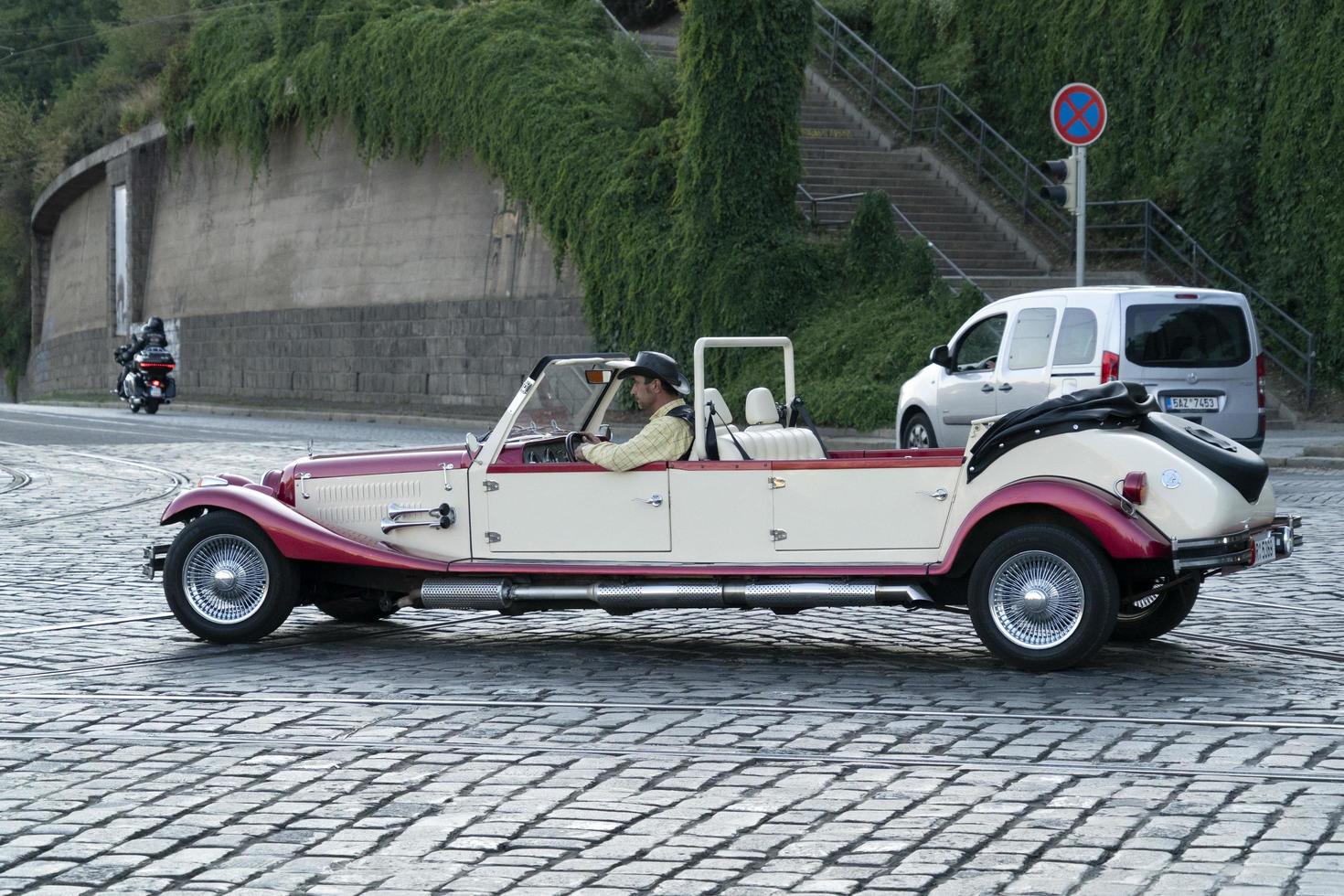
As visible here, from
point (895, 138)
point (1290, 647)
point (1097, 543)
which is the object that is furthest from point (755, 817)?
point (895, 138)

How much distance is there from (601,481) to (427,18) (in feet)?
98.1

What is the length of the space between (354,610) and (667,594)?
226cm

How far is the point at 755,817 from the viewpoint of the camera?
5426 millimetres

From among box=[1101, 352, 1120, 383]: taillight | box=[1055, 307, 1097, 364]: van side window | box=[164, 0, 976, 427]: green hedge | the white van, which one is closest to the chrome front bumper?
the white van

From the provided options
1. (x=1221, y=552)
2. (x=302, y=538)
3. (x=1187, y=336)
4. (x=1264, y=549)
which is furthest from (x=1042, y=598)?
(x=1187, y=336)

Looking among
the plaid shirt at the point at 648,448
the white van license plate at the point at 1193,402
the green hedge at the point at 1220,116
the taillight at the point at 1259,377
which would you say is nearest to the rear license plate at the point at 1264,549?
the plaid shirt at the point at 648,448

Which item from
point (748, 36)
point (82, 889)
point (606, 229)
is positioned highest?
point (748, 36)

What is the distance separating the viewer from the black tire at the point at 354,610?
9688mm

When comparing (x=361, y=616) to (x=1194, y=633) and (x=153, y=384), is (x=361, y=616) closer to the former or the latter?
(x=1194, y=633)

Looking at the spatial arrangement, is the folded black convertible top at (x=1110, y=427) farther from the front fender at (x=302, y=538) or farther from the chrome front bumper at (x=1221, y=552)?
the front fender at (x=302, y=538)

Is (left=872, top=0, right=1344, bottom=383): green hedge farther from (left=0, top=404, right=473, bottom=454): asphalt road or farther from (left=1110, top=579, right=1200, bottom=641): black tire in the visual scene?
(left=1110, top=579, right=1200, bottom=641): black tire

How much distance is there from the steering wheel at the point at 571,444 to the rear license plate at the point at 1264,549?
9.75 ft

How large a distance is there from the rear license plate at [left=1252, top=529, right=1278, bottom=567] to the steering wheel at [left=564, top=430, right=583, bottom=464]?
117 inches

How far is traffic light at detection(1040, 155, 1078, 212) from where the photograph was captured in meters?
19.3
